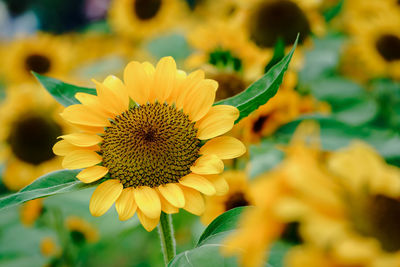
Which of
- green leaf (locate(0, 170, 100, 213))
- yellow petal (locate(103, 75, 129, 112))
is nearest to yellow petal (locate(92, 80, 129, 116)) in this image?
yellow petal (locate(103, 75, 129, 112))

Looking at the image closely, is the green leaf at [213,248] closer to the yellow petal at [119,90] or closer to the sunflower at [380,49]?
the yellow petal at [119,90]

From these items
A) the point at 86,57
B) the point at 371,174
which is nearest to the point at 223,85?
the point at 371,174

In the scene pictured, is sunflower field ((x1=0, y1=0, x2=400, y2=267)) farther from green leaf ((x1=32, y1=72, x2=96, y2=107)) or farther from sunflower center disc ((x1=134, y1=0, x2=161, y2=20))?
sunflower center disc ((x1=134, y1=0, x2=161, y2=20))

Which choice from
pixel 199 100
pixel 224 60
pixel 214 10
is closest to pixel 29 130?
pixel 224 60

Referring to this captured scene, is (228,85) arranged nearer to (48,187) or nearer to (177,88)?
(177,88)

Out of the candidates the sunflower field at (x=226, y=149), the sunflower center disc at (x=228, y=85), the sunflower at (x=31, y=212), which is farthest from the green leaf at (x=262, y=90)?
the sunflower at (x=31, y=212)

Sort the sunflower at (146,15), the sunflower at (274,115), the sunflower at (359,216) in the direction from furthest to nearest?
the sunflower at (146,15) → the sunflower at (274,115) → the sunflower at (359,216)

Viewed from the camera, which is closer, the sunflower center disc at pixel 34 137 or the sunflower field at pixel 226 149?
the sunflower field at pixel 226 149
